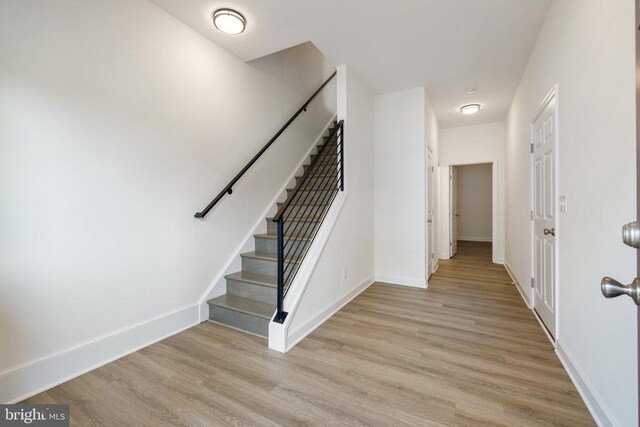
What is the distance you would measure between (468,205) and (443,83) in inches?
229

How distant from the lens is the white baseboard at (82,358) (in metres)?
1.57

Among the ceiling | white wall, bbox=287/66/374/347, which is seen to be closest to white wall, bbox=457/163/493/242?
the ceiling

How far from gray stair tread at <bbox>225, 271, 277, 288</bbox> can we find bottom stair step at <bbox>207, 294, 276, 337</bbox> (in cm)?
18

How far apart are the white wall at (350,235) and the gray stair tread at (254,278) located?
0.44 m

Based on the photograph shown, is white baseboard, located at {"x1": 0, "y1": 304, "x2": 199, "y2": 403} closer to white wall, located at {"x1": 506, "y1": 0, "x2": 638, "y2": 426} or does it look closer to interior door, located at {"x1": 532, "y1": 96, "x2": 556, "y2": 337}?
white wall, located at {"x1": 506, "y1": 0, "x2": 638, "y2": 426}

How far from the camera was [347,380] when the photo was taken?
69.4 inches

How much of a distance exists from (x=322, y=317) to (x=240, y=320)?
0.75 meters

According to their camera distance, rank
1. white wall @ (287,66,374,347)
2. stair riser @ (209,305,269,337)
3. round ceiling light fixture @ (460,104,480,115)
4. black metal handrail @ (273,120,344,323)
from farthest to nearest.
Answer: round ceiling light fixture @ (460,104,480,115)
white wall @ (287,66,374,347)
stair riser @ (209,305,269,337)
black metal handrail @ (273,120,344,323)

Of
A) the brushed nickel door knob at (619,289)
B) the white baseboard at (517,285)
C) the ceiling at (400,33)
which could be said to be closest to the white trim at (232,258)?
the ceiling at (400,33)

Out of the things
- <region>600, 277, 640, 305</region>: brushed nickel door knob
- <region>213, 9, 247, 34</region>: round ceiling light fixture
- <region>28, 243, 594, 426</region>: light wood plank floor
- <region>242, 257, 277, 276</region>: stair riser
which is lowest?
<region>28, 243, 594, 426</region>: light wood plank floor

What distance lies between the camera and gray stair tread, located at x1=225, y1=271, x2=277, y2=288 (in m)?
2.62

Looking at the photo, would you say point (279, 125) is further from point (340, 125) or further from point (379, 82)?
point (379, 82)

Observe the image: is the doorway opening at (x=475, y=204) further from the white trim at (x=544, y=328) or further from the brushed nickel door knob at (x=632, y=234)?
the brushed nickel door knob at (x=632, y=234)

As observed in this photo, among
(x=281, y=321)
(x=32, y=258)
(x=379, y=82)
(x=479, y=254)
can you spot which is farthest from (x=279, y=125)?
(x=479, y=254)
